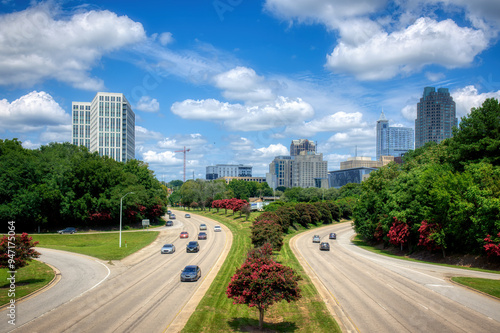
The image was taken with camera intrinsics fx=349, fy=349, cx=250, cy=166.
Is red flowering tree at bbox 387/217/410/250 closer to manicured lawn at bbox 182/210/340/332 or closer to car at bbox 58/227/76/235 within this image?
manicured lawn at bbox 182/210/340/332

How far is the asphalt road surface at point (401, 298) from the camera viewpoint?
19.5 meters

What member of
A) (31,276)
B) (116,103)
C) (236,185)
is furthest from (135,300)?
(236,185)

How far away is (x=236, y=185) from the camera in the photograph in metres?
184

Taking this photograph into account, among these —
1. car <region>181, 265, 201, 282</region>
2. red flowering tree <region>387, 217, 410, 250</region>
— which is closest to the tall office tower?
red flowering tree <region>387, 217, 410, 250</region>

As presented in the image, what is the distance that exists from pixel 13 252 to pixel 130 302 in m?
9.87

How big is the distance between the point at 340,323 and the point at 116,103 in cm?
15710

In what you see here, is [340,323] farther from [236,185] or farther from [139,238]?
[236,185]

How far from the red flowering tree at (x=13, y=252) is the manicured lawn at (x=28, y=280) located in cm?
179

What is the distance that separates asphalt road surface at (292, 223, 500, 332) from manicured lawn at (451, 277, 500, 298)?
863mm

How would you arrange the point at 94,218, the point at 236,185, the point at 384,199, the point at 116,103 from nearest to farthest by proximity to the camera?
1. the point at 384,199
2. the point at 94,218
3. the point at 116,103
4. the point at 236,185

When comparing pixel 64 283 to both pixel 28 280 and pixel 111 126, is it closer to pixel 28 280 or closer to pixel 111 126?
pixel 28 280

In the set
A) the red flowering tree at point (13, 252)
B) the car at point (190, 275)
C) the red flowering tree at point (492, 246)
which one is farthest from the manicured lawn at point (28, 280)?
the red flowering tree at point (492, 246)

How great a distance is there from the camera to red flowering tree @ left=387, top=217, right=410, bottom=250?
157ft

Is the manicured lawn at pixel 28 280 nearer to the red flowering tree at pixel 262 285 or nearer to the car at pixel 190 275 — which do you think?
the car at pixel 190 275
